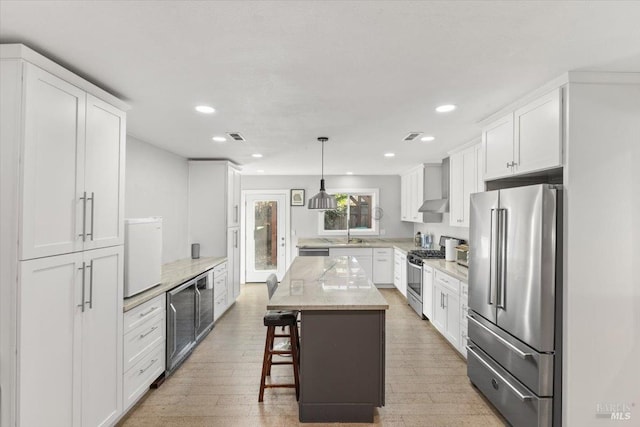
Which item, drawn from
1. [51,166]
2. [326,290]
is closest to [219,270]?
[326,290]

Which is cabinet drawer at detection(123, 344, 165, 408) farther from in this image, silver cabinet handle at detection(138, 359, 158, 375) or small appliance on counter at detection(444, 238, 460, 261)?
small appliance on counter at detection(444, 238, 460, 261)

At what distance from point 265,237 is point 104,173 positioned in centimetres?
502

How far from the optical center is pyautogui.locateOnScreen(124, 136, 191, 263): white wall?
352 centimetres

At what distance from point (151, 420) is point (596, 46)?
3.76m

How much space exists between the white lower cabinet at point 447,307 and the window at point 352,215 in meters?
3.15

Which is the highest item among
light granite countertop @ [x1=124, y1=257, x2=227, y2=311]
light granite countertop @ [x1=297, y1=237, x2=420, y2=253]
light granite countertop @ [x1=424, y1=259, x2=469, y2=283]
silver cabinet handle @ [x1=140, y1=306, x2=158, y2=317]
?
light granite countertop @ [x1=297, y1=237, x2=420, y2=253]

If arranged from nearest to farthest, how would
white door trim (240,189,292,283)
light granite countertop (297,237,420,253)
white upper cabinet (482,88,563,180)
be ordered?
white upper cabinet (482,88,563,180)
light granite countertop (297,237,420,253)
white door trim (240,189,292,283)

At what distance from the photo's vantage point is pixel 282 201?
712 cm

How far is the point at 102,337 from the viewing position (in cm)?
212

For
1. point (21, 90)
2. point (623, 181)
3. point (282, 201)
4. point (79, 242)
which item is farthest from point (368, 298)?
point (282, 201)

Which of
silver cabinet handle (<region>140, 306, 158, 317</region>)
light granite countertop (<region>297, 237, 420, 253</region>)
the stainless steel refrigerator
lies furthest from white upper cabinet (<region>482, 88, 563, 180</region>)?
light granite countertop (<region>297, 237, 420, 253</region>)

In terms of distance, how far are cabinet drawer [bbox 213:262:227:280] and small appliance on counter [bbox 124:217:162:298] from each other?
137 cm

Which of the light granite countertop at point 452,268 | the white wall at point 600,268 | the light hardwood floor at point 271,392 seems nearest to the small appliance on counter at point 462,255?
the light granite countertop at point 452,268

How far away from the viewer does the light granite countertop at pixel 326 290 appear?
234 cm
